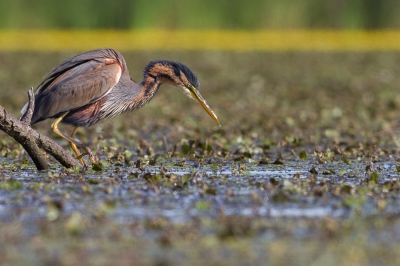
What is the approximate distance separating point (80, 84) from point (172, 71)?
0.85m

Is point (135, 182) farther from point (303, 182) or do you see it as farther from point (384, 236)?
point (384, 236)

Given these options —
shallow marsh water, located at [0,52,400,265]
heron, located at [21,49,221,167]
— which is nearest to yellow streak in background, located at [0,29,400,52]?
shallow marsh water, located at [0,52,400,265]

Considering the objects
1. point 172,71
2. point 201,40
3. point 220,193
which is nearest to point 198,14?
point 201,40

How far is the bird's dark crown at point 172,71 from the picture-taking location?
7.80 meters

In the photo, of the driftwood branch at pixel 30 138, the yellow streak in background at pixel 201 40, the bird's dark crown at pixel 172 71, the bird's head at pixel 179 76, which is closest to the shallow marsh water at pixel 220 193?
the driftwood branch at pixel 30 138

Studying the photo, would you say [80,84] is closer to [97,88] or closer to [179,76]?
[97,88]

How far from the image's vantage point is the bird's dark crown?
25.6 ft

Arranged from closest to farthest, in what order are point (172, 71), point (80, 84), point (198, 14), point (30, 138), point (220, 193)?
1. point (220, 193)
2. point (30, 138)
3. point (80, 84)
4. point (172, 71)
5. point (198, 14)

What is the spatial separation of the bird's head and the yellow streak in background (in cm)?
1403

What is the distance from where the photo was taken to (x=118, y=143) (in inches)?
363

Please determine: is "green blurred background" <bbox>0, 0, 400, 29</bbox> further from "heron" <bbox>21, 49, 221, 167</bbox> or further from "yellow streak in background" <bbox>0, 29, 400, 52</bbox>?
"heron" <bbox>21, 49, 221, 167</bbox>

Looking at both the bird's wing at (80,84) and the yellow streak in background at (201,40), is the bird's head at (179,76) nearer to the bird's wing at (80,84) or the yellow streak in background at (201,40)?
the bird's wing at (80,84)

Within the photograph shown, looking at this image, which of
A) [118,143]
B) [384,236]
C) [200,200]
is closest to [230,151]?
[118,143]

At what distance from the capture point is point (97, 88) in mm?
7730
